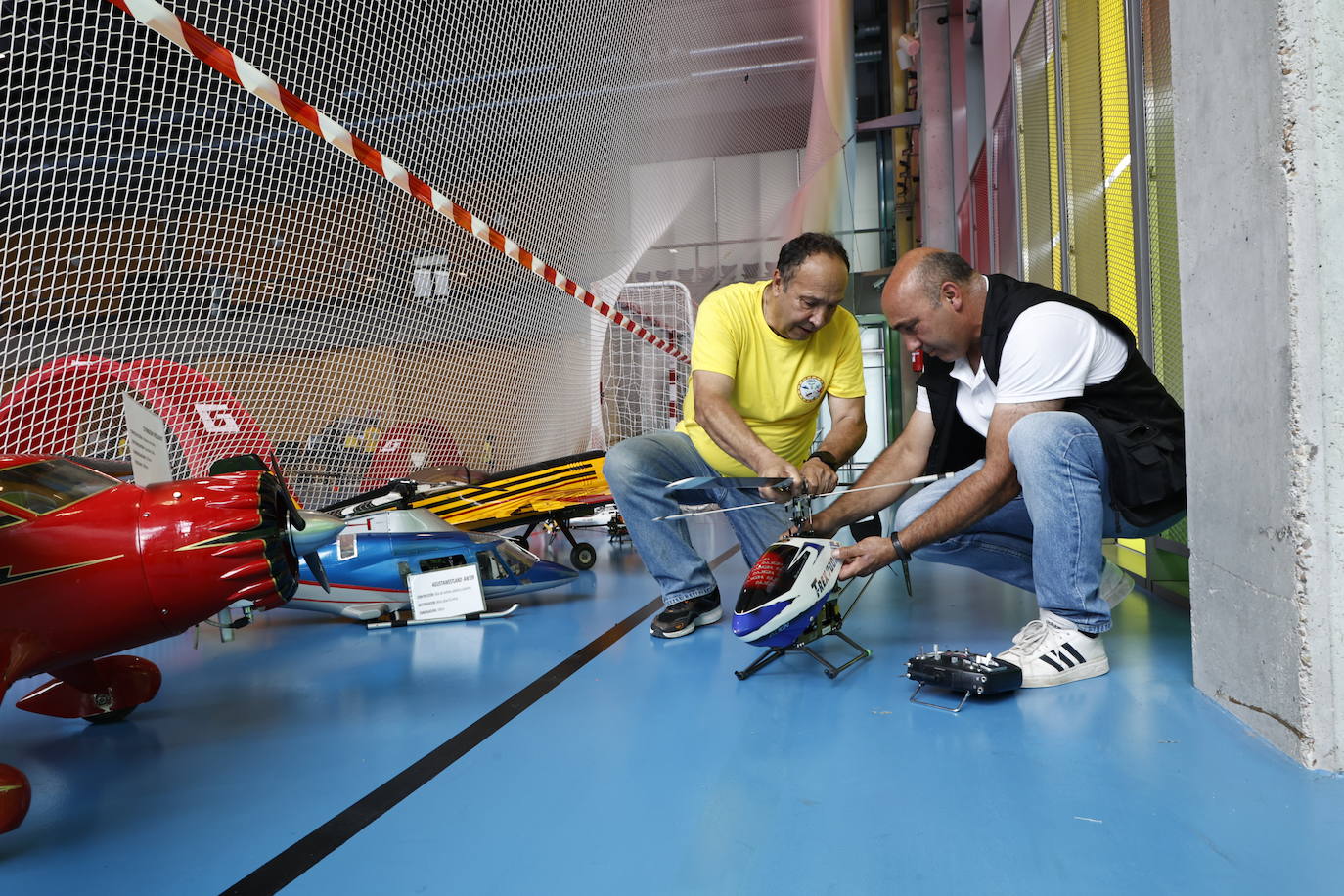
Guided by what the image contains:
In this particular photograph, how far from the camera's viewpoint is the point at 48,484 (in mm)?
1555

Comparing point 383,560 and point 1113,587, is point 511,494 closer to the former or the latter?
point 383,560

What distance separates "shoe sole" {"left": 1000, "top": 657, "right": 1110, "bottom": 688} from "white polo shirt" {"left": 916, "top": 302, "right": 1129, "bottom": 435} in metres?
0.62

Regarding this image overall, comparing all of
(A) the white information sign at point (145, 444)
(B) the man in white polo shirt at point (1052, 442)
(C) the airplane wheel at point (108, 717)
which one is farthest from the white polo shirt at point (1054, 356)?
(C) the airplane wheel at point (108, 717)

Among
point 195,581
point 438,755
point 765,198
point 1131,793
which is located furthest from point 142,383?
point 765,198

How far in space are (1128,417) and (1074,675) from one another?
628 mm

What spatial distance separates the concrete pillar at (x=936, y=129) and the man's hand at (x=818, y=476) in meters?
9.36

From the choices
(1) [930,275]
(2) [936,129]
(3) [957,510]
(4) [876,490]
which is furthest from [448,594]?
(2) [936,129]

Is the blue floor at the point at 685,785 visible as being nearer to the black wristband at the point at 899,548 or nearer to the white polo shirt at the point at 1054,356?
the black wristband at the point at 899,548

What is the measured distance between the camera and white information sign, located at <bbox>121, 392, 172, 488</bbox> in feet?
5.38

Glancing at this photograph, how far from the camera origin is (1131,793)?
1403 millimetres

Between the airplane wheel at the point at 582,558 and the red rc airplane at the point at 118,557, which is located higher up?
the red rc airplane at the point at 118,557

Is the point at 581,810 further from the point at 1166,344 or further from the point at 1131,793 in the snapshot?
the point at 1166,344

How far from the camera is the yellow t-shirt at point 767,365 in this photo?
2.96 meters

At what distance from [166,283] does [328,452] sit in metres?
1.13
